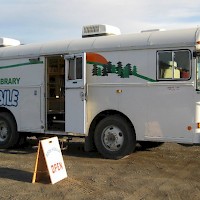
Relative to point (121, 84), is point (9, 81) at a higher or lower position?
higher

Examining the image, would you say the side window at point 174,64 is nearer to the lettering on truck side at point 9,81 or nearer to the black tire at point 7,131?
the lettering on truck side at point 9,81

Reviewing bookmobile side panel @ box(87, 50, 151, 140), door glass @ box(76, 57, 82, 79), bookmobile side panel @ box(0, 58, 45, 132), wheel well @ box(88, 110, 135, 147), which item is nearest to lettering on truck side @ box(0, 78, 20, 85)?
bookmobile side panel @ box(0, 58, 45, 132)

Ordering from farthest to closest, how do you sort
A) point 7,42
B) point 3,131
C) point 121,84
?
1. point 7,42
2. point 3,131
3. point 121,84

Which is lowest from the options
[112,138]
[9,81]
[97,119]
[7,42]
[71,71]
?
[112,138]

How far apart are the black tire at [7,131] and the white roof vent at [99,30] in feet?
10.4

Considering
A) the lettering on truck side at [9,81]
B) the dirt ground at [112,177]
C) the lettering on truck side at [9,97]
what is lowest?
the dirt ground at [112,177]

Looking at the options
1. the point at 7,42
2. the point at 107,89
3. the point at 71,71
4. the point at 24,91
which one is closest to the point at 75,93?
the point at 71,71

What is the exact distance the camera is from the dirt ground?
22.1 ft

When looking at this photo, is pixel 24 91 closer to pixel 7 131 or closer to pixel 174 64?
pixel 7 131

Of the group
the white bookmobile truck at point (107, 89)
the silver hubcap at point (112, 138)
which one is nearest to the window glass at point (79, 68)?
the white bookmobile truck at point (107, 89)

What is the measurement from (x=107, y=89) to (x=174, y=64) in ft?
5.74

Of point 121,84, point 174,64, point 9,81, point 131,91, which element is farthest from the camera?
point 9,81

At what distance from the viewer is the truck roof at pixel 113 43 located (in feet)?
29.6

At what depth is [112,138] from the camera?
991 cm
